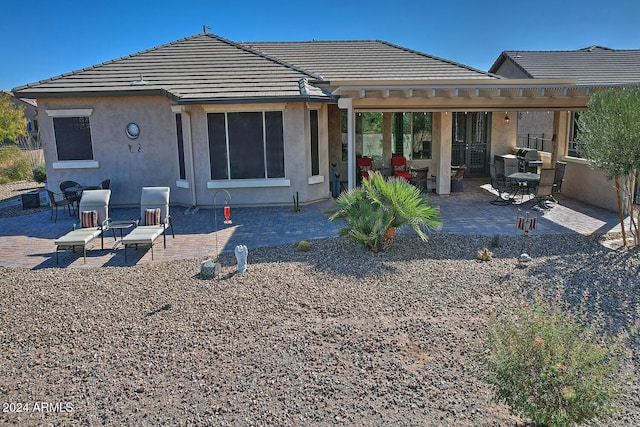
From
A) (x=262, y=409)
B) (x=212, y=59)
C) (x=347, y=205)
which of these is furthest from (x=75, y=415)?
(x=212, y=59)

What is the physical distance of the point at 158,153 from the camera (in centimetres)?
1394

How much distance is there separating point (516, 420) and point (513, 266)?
4.25 meters

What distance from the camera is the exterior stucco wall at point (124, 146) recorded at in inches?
538

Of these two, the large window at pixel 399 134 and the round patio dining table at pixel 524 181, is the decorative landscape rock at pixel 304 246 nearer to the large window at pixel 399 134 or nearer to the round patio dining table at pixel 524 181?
the round patio dining table at pixel 524 181

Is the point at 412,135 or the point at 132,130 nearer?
the point at 132,130

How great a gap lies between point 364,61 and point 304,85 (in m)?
4.83

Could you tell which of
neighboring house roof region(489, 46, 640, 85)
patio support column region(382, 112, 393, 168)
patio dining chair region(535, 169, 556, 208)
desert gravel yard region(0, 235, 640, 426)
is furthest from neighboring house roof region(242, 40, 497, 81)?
desert gravel yard region(0, 235, 640, 426)

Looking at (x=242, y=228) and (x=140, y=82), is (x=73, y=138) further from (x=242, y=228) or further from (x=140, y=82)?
(x=242, y=228)

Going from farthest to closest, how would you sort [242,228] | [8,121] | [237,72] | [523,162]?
[8,121]
[523,162]
[237,72]
[242,228]

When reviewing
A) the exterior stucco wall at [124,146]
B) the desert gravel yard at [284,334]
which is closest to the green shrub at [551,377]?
the desert gravel yard at [284,334]

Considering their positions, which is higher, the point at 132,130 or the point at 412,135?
the point at 132,130

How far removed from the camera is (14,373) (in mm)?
4812

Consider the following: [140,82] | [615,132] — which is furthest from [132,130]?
[615,132]

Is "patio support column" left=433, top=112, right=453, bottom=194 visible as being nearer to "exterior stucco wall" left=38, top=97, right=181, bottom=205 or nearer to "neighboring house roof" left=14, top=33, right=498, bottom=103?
"neighboring house roof" left=14, top=33, right=498, bottom=103
